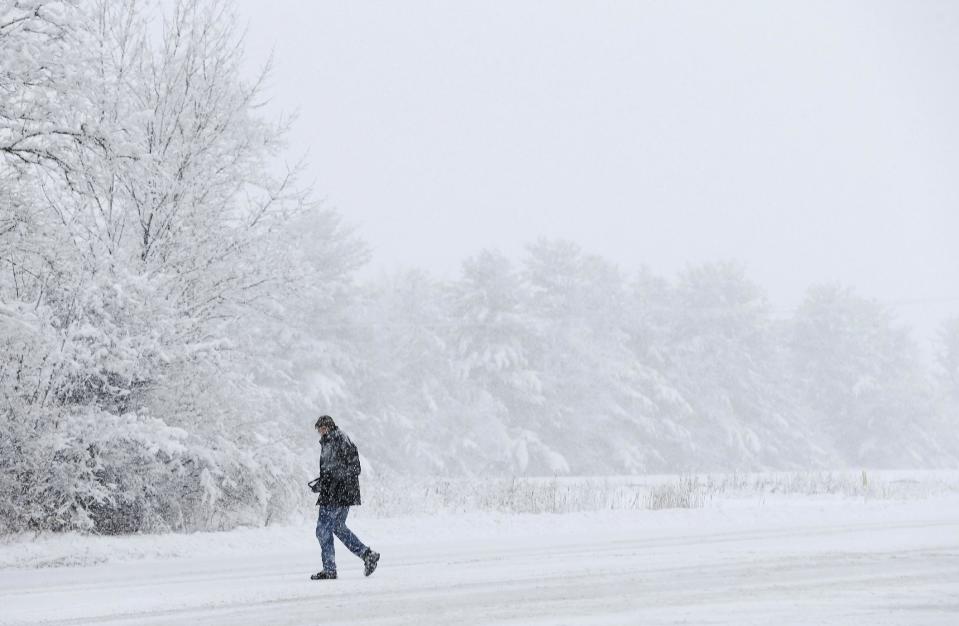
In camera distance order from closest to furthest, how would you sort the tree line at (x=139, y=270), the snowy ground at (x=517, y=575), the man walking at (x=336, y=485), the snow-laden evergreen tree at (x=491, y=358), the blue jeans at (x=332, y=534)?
the snowy ground at (x=517, y=575)
the blue jeans at (x=332, y=534)
the man walking at (x=336, y=485)
the tree line at (x=139, y=270)
the snow-laden evergreen tree at (x=491, y=358)

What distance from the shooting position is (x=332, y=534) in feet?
35.9

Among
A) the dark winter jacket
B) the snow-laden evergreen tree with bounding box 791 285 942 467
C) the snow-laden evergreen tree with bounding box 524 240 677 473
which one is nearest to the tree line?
the dark winter jacket

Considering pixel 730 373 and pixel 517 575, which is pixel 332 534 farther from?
pixel 730 373

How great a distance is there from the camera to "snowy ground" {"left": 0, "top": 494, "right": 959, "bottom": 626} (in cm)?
816

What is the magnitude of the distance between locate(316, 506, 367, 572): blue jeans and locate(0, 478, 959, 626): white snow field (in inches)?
11.3

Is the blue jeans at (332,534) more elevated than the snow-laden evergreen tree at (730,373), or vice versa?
the snow-laden evergreen tree at (730,373)

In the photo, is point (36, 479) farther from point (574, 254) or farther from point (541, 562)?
point (574, 254)

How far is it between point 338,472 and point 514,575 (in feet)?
7.61

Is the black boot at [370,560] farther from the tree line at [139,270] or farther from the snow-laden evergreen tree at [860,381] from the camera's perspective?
the snow-laden evergreen tree at [860,381]

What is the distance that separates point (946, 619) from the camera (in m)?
7.60

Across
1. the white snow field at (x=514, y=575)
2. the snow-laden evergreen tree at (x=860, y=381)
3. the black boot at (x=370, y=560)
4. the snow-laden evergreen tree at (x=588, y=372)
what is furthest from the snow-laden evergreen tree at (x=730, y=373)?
the black boot at (x=370, y=560)

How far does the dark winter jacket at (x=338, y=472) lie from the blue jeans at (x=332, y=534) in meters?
0.11

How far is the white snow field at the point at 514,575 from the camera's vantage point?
Result: 816 cm

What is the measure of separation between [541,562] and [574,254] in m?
41.4
